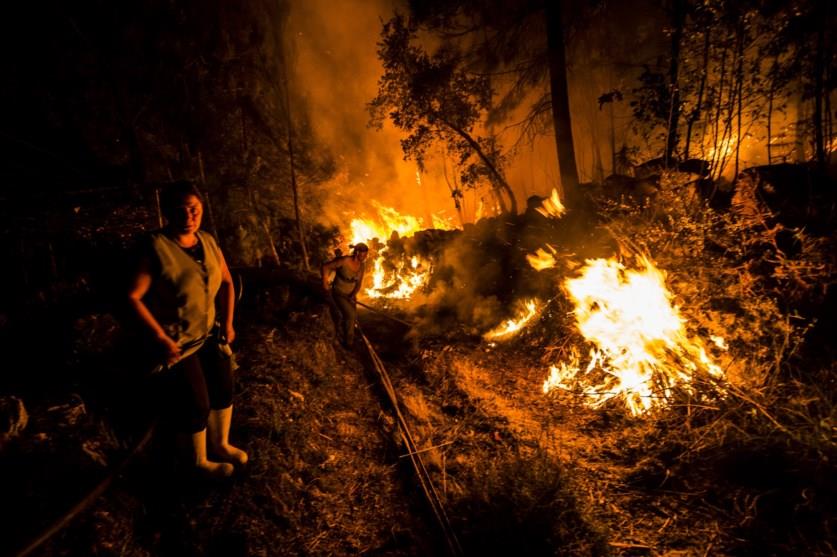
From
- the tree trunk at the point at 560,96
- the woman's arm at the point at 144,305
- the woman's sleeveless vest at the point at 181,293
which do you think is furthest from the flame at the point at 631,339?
the tree trunk at the point at 560,96

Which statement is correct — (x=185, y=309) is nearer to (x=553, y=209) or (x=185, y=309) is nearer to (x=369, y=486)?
(x=369, y=486)

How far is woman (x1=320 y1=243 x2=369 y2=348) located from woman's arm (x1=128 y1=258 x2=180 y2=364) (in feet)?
14.5

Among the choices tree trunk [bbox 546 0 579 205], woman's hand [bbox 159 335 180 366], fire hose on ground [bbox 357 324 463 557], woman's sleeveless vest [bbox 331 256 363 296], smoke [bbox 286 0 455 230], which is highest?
smoke [bbox 286 0 455 230]

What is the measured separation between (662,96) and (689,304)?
675 centimetres

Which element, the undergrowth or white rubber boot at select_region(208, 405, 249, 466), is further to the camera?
white rubber boot at select_region(208, 405, 249, 466)

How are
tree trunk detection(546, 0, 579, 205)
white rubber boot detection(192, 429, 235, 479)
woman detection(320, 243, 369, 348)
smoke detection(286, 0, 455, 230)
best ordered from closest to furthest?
white rubber boot detection(192, 429, 235, 479) → woman detection(320, 243, 369, 348) → tree trunk detection(546, 0, 579, 205) → smoke detection(286, 0, 455, 230)

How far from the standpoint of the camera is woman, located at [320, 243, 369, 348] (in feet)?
23.4

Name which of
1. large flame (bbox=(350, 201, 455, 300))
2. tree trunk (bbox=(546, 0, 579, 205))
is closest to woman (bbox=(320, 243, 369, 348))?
large flame (bbox=(350, 201, 455, 300))

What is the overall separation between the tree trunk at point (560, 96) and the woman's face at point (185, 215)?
8.78 metres

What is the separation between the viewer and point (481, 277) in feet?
29.5

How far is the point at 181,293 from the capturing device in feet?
9.08

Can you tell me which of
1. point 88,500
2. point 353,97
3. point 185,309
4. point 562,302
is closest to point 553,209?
point 562,302

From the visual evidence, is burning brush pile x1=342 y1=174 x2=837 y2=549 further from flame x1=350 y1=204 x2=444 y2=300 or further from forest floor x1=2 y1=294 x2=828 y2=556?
flame x1=350 y1=204 x2=444 y2=300

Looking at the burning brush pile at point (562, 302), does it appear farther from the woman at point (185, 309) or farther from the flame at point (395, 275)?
the woman at point (185, 309)
